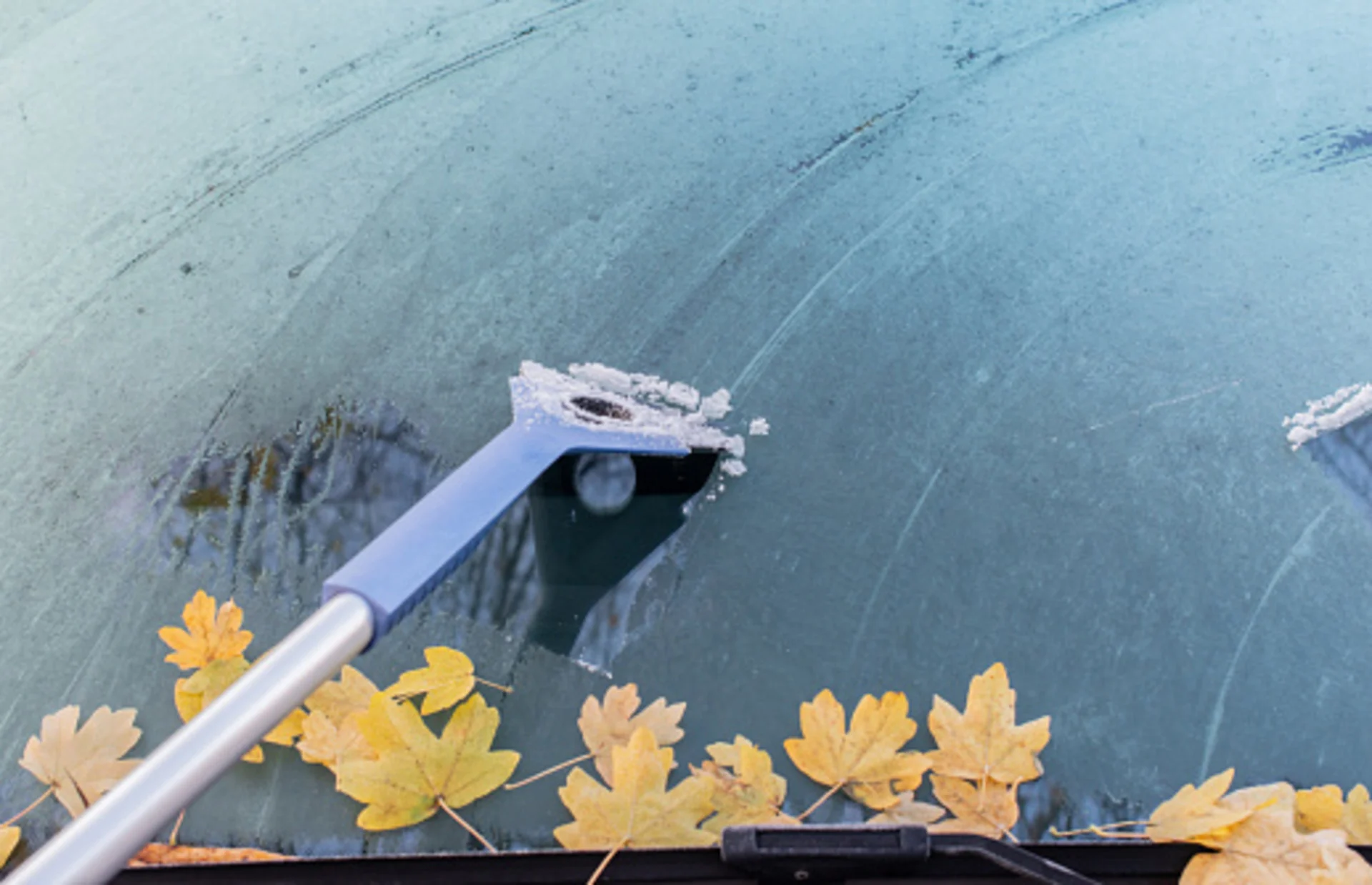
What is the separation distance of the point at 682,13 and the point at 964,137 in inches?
15.0

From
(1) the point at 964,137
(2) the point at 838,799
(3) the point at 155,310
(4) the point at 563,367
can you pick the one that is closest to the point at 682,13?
(1) the point at 964,137

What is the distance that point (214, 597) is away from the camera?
0.73m

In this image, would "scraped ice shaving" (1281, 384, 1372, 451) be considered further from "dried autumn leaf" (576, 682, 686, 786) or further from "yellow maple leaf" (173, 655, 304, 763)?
"yellow maple leaf" (173, 655, 304, 763)

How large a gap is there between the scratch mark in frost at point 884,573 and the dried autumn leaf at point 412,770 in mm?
264

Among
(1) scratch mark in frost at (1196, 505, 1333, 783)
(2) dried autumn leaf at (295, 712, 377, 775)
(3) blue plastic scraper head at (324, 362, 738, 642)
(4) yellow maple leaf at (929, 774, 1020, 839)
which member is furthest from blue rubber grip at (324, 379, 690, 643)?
(1) scratch mark in frost at (1196, 505, 1333, 783)

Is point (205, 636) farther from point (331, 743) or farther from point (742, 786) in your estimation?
point (742, 786)

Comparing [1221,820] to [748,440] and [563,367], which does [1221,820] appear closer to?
[748,440]

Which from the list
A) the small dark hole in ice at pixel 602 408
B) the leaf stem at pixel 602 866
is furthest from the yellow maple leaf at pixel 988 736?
the small dark hole in ice at pixel 602 408

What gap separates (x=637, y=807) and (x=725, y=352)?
16.7 inches

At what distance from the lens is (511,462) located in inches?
27.6

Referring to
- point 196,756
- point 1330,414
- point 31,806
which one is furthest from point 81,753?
point 1330,414

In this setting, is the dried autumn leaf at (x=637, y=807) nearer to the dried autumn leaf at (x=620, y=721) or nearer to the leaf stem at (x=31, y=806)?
the dried autumn leaf at (x=620, y=721)

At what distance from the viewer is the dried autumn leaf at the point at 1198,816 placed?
1.75 ft

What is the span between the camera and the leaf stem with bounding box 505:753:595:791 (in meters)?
0.63
